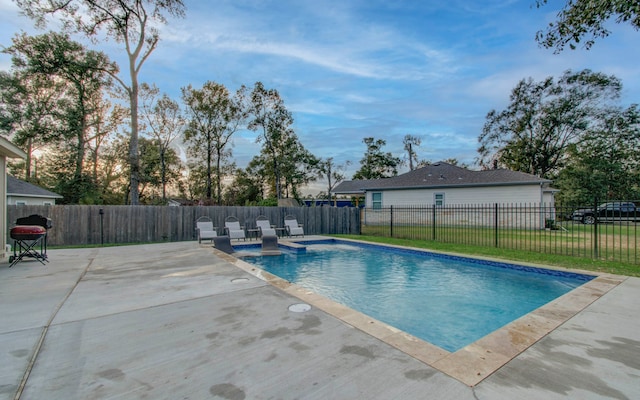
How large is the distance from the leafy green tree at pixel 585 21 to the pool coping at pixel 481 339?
456cm

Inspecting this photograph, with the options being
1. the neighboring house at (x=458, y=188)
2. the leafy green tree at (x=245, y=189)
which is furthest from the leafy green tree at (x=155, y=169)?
the neighboring house at (x=458, y=188)

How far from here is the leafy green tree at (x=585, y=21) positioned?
4.95m

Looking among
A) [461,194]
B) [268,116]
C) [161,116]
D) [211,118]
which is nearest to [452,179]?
[461,194]

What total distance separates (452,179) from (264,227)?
12599 millimetres

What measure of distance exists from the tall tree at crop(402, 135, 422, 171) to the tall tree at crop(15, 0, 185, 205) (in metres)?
27.5

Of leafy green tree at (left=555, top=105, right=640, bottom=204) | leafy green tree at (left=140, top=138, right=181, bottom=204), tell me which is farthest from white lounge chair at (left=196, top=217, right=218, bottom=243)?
leafy green tree at (left=555, top=105, right=640, bottom=204)

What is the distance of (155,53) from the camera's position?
48.3 feet

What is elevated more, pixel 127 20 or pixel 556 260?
pixel 127 20

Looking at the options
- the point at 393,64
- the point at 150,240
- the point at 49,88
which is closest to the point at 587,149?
the point at 393,64

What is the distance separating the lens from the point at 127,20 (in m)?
14.0

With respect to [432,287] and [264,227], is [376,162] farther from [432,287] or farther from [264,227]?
[432,287]

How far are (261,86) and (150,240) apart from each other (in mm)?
15171

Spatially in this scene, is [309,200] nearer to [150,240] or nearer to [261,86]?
[261,86]

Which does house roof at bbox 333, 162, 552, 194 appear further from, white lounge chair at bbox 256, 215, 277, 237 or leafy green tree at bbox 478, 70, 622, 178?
white lounge chair at bbox 256, 215, 277, 237
